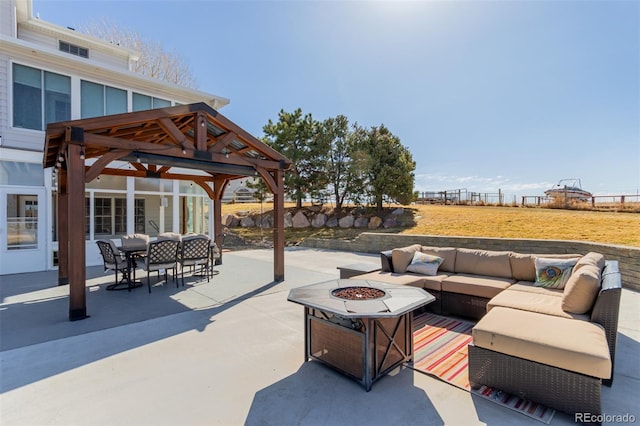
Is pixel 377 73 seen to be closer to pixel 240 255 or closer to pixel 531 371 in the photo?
pixel 240 255

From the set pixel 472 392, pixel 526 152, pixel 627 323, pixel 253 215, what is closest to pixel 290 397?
pixel 472 392

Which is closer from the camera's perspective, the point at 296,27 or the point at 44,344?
the point at 44,344

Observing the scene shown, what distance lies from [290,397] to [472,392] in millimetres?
1575

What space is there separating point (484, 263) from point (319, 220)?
12525 mm

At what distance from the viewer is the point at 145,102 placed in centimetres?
1027

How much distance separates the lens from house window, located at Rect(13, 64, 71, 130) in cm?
809

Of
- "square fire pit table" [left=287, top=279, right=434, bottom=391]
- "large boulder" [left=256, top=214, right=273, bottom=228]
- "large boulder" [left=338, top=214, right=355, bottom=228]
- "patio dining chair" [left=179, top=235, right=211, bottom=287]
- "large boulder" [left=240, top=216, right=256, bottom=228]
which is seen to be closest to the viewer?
"square fire pit table" [left=287, top=279, right=434, bottom=391]

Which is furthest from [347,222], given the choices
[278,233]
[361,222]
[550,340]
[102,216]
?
[550,340]

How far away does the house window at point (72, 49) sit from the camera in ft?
33.6

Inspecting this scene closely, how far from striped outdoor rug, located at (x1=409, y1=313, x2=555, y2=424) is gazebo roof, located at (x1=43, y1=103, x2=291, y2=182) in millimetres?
4534

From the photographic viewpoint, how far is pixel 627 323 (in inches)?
164

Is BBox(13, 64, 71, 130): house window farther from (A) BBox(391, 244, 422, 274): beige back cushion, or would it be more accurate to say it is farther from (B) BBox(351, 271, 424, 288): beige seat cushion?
(A) BBox(391, 244, 422, 274): beige back cushion

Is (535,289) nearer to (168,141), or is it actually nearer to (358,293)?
(358,293)

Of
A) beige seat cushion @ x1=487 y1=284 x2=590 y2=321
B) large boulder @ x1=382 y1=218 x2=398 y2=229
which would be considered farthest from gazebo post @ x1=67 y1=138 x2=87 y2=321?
large boulder @ x1=382 y1=218 x2=398 y2=229
